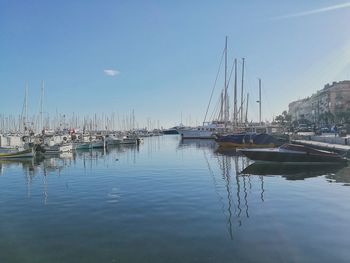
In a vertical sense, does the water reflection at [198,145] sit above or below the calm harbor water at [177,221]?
below

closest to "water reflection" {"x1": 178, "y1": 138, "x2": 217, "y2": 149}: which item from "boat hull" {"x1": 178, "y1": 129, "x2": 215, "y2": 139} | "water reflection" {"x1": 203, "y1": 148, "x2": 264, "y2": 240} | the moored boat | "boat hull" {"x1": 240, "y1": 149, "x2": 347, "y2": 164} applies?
"boat hull" {"x1": 178, "y1": 129, "x2": 215, "y2": 139}

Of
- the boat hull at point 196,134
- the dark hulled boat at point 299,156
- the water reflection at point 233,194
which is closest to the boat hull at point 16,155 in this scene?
the water reflection at point 233,194

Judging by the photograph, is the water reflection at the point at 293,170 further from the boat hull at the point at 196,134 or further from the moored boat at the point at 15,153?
the boat hull at the point at 196,134

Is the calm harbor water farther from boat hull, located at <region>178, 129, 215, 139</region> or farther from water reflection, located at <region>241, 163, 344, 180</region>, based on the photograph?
boat hull, located at <region>178, 129, 215, 139</region>

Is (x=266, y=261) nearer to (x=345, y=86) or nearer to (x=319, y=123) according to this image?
(x=319, y=123)

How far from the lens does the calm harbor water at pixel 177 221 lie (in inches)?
394

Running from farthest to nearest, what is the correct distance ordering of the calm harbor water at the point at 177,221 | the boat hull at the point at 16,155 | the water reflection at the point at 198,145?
the water reflection at the point at 198,145, the boat hull at the point at 16,155, the calm harbor water at the point at 177,221

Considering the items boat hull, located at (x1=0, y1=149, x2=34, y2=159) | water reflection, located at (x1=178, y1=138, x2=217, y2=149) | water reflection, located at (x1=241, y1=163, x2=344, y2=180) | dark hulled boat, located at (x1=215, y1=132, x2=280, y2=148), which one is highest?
dark hulled boat, located at (x1=215, y1=132, x2=280, y2=148)

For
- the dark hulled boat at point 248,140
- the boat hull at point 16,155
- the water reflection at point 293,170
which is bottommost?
the water reflection at point 293,170

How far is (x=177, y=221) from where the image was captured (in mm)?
13531

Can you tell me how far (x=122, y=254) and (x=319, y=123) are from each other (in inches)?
6139

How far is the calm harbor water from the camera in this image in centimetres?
1000

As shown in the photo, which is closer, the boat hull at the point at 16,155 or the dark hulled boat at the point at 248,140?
the boat hull at the point at 16,155

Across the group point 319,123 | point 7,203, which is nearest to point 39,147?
point 7,203
